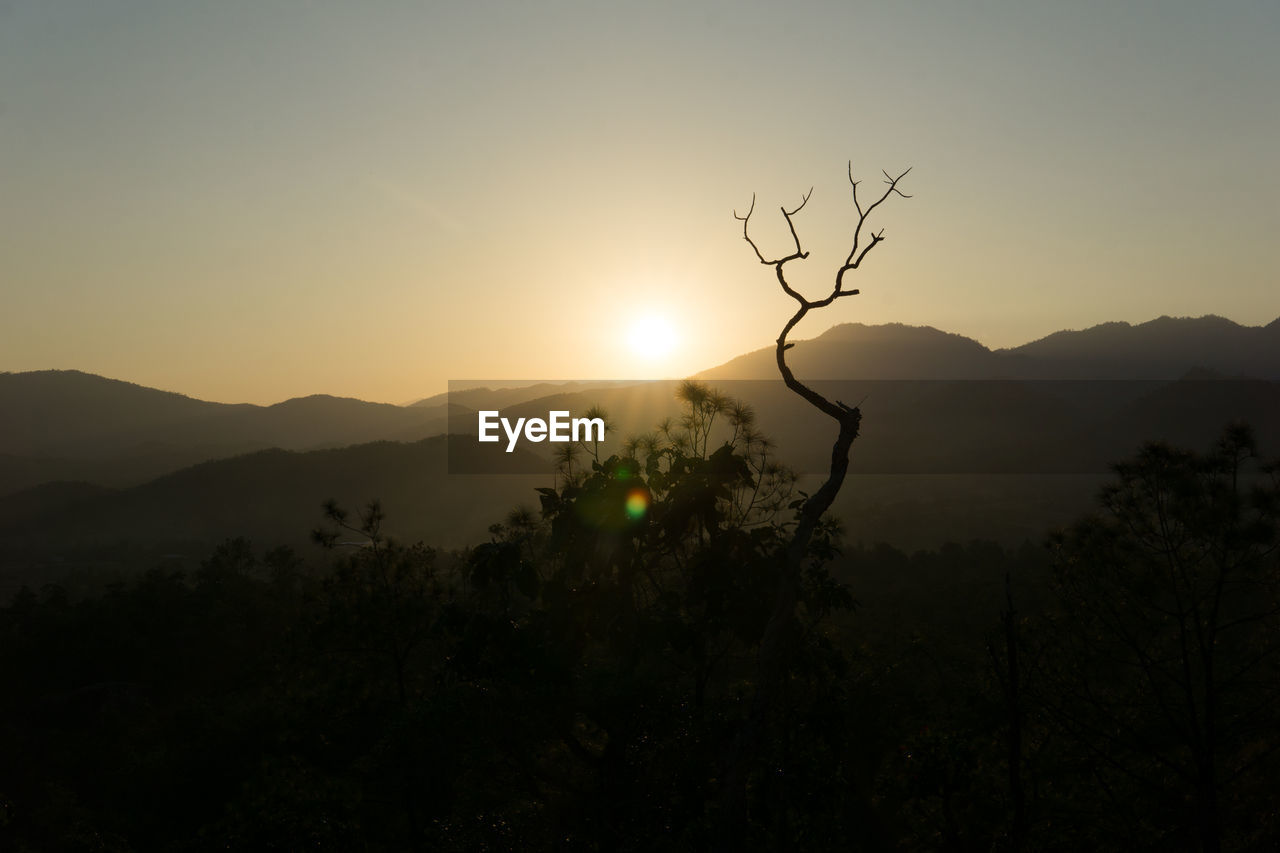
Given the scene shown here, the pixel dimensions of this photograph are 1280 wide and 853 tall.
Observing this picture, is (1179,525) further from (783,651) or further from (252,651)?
(252,651)

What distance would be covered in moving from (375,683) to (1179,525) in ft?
55.6

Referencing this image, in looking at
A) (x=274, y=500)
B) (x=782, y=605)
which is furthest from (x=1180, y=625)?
(x=274, y=500)

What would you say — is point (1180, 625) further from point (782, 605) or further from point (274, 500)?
point (274, 500)

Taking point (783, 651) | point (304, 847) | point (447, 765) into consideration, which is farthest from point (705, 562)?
point (304, 847)

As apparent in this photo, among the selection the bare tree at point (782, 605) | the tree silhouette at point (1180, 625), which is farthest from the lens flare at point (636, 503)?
the tree silhouette at point (1180, 625)

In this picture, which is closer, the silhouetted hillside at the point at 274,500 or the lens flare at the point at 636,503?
the lens flare at the point at 636,503

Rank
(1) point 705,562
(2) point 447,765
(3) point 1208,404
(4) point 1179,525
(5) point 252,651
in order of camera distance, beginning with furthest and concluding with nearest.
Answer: (3) point 1208,404
(5) point 252,651
(4) point 1179,525
(2) point 447,765
(1) point 705,562

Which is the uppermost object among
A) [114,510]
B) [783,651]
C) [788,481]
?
[788,481]

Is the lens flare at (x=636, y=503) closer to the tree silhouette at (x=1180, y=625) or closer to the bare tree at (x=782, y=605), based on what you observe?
the bare tree at (x=782, y=605)

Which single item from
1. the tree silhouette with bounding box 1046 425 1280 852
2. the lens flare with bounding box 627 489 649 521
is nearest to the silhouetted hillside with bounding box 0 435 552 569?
the tree silhouette with bounding box 1046 425 1280 852

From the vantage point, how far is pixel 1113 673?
1995cm

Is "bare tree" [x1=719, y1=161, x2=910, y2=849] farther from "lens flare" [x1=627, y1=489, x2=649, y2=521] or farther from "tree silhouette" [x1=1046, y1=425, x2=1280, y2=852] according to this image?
"tree silhouette" [x1=1046, y1=425, x2=1280, y2=852]

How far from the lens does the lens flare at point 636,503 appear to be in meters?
9.39

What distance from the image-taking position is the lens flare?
9.39m
